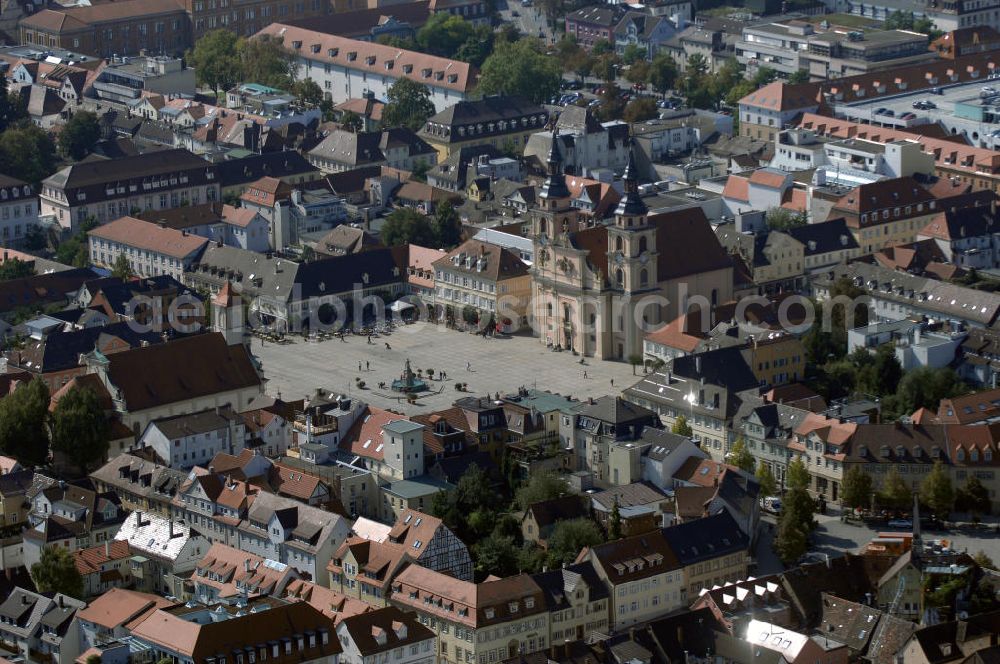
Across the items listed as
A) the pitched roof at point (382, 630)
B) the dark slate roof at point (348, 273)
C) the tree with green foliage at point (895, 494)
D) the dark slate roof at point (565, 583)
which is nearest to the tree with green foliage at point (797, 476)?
the tree with green foliage at point (895, 494)

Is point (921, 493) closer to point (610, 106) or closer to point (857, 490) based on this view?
point (857, 490)

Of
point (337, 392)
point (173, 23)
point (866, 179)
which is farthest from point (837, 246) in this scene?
point (173, 23)

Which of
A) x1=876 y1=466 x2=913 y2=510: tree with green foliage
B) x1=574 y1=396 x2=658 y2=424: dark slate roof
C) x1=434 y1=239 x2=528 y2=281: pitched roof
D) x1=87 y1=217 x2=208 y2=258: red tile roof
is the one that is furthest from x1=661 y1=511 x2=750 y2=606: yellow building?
x1=87 y1=217 x2=208 y2=258: red tile roof

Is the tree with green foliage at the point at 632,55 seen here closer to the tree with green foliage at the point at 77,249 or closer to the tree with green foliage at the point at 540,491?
the tree with green foliage at the point at 77,249

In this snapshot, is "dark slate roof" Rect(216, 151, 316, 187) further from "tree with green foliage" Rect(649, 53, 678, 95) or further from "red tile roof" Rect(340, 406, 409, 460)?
"red tile roof" Rect(340, 406, 409, 460)

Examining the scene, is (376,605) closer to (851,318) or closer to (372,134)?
(851,318)
